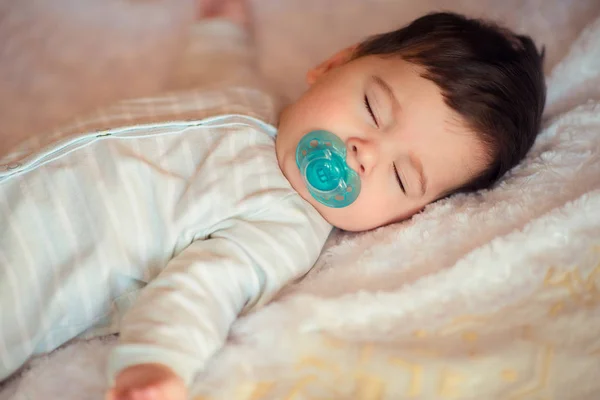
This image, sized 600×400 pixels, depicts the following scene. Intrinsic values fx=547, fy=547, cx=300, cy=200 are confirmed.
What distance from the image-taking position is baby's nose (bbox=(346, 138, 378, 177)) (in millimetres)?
876

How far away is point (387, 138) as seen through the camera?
35.5 inches

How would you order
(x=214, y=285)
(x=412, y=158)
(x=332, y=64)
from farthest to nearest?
(x=332, y=64) < (x=412, y=158) < (x=214, y=285)

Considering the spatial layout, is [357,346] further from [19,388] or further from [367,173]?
[19,388]

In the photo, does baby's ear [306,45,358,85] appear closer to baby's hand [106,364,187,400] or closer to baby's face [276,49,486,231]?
baby's face [276,49,486,231]

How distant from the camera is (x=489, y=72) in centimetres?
93

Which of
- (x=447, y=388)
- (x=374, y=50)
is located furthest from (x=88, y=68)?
(x=447, y=388)

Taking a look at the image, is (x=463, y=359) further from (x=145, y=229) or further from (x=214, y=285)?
(x=145, y=229)

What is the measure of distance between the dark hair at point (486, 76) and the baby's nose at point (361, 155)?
0.16 metres

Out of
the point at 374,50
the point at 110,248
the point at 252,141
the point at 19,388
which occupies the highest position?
the point at 374,50

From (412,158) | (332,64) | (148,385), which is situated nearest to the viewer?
(148,385)

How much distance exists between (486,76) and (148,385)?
71 cm

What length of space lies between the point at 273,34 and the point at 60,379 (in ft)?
3.06

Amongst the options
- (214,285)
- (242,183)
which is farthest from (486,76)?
(214,285)

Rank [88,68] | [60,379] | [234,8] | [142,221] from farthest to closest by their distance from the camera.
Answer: [234,8]
[88,68]
[142,221]
[60,379]
